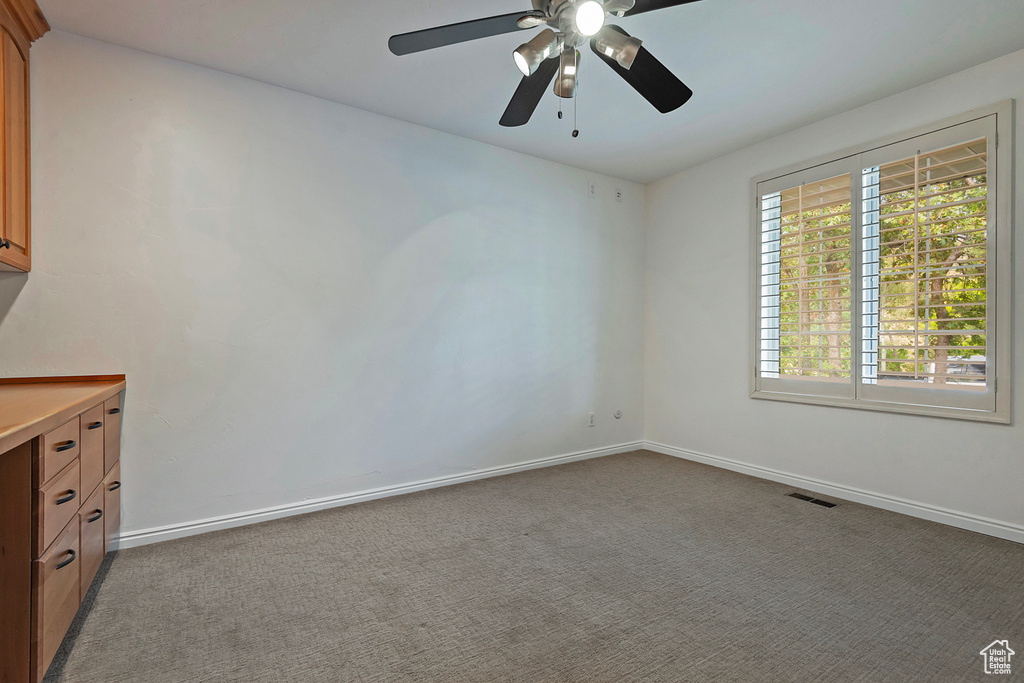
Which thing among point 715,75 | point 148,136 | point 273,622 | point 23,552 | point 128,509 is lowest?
point 273,622

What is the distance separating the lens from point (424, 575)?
2.23 m

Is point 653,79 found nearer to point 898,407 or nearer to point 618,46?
point 618,46

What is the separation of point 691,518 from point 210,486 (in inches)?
110

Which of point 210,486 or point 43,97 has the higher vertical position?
point 43,97

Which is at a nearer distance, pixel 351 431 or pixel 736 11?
pixel 736 11

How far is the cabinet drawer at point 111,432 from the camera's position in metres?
2.18

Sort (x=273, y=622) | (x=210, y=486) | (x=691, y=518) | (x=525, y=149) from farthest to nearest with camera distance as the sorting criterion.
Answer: (x=525, y=149), (x=691, y=518), (x=210, y=486), (x=273, y=622)

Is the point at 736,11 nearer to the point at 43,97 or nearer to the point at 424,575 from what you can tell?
the point at 424,575

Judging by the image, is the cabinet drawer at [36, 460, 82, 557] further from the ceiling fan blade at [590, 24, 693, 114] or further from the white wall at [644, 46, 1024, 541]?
the white wall at [644, 46, 1024, 541]

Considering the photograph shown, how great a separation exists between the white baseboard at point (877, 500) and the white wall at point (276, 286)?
1.38m

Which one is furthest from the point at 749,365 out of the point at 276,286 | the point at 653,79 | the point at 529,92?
the point at 276,286

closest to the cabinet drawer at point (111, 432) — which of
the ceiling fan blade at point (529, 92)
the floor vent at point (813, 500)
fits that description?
the ceiling fan blade at point (529, 92)

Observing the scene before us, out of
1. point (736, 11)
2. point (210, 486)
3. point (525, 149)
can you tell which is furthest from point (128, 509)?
point (736, 11)

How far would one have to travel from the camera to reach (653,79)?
196cm
